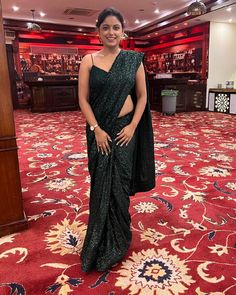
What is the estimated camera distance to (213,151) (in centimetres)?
409

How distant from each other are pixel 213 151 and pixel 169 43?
882 cm

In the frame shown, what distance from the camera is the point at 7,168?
6.21 ft

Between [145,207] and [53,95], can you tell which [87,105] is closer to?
[145,207]

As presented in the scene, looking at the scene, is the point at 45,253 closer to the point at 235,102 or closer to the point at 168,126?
the point at 168,126

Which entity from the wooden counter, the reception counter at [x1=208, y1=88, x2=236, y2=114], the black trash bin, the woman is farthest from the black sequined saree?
the wooden counter

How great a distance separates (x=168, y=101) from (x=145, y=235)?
6.66 meters

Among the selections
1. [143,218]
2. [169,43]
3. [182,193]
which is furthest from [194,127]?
[169,43]

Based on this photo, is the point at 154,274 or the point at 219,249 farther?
the point at 219,249

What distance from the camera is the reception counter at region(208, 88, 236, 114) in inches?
334

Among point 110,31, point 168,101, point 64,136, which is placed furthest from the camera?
point 168,101

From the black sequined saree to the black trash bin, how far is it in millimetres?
6602

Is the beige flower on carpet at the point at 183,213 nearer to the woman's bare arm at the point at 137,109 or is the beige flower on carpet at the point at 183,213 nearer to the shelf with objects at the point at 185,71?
the woman's bare arm at the point at 137,109

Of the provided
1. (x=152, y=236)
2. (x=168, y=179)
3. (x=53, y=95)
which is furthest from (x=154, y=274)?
(x=53, y=95)

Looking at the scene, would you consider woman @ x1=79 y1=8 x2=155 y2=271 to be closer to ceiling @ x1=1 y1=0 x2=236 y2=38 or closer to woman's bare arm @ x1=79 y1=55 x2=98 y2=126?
woman's bare arm @ x1=79 y1=55 x2=98 y2=126
